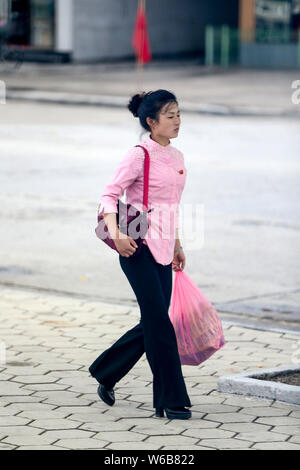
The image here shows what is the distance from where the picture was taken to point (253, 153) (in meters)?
17.3

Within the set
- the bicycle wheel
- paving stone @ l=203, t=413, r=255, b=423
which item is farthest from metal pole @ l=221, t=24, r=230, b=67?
paving stone @ l=203, t=413, r=255, b=423

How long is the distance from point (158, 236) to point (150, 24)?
3260 centimetres

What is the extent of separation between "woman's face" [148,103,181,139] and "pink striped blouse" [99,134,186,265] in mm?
74

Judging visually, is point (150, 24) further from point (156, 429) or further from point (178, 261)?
point (156, 429)

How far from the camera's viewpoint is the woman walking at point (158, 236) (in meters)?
5.86

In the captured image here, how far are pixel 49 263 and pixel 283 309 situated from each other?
2492 mm

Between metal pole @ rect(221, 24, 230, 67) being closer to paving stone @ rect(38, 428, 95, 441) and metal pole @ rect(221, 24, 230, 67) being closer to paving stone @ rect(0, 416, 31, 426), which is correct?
paving stone @ rect(0, 416, 31, 426)

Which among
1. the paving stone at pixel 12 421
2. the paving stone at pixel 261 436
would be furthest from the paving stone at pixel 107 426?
the paving stone at pixel 261 436

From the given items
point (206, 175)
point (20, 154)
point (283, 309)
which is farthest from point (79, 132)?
point (283, 309)

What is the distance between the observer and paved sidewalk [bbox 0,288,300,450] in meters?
5.58

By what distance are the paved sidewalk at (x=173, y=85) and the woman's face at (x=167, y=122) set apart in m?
18.1

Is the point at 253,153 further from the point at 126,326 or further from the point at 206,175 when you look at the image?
the point at 126,326

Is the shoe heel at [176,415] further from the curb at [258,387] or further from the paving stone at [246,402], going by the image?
the curb at [258,387]
